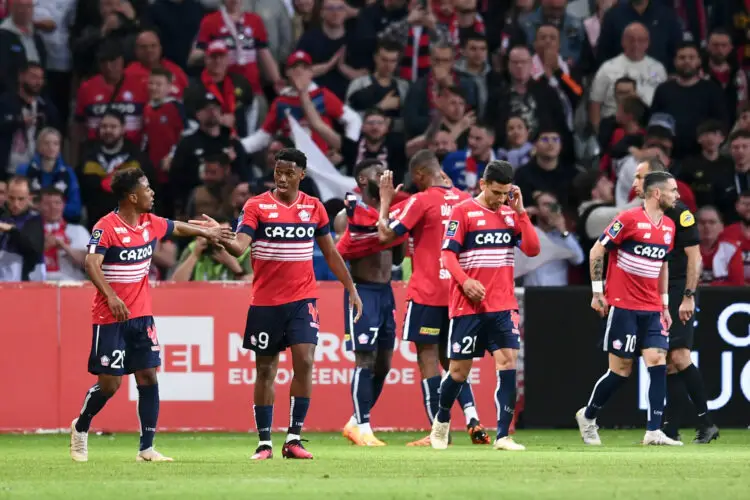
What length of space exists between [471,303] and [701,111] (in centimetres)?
788

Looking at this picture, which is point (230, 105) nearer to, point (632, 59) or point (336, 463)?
point (632, 59)

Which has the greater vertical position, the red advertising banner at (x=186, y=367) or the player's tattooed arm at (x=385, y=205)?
the player's tattooed arm at (x=385, y=205)

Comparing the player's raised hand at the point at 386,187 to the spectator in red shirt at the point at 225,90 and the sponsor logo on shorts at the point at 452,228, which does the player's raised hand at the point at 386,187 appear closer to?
the sponsor logo on shorts at the point at 452,228

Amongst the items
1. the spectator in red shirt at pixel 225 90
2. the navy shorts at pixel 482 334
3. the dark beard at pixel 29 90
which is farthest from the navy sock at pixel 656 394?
the dark beard at pixel 29 90

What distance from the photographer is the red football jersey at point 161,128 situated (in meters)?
20.3

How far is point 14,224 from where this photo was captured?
57.0 ft

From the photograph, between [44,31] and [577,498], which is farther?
[44,31]

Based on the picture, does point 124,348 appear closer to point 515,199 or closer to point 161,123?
point 515,199

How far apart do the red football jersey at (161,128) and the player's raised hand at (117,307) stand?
840cm

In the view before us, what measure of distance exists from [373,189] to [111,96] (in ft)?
21.2

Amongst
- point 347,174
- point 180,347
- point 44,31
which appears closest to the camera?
point 180,347

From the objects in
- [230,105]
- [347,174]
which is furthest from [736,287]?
[230,105]

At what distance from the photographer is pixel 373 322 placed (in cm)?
1469

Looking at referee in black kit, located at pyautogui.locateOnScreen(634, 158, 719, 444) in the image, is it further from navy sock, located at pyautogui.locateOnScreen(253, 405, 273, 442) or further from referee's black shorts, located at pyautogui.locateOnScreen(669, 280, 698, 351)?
navy sock, located at pyautogui.locateOnScreen(253, 405, 273, 442)
